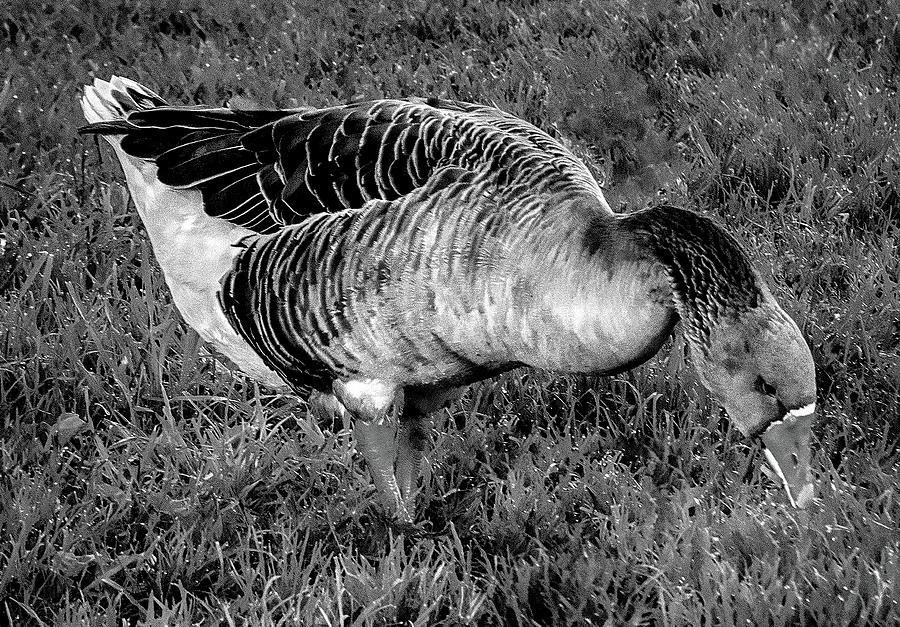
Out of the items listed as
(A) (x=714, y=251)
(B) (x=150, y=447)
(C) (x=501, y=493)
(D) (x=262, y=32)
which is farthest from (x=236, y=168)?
(D) (x=262, y=32)

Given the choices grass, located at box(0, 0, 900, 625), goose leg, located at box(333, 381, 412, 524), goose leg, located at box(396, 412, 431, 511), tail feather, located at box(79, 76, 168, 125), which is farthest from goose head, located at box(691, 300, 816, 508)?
tail feather, located at box(79, 76, 168, 125)

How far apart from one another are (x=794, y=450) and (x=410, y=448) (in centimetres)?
133

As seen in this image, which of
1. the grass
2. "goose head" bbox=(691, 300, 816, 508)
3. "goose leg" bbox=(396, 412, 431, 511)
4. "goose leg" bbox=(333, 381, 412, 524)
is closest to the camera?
"goose head" bbox=(691, 300, 816, 508)

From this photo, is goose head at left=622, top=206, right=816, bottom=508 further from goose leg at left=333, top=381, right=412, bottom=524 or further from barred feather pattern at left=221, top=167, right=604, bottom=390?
goose leg at left=333, top=381, right=412, bottom=524

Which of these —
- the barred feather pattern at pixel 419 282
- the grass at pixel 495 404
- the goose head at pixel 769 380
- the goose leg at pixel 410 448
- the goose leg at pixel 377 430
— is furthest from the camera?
the goose leg at pixel 410 448

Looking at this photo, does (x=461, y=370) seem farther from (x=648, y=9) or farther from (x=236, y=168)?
(x=648, y=9)

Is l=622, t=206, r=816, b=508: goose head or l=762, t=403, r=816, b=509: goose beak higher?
l=622, t=206, r=816, b=508: goose head

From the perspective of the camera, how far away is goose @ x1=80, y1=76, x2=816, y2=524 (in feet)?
8.36

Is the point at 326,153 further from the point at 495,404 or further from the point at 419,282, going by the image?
the point at 495,404

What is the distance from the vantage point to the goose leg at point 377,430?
10.1 feet

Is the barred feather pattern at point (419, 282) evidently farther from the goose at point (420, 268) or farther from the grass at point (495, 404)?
the grass at point (495, 404)

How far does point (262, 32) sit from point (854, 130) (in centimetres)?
328

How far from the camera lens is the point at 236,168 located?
3387 millimetres

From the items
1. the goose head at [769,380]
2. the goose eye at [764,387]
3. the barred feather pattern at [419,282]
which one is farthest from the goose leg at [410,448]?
the goose eye at [764,387]
